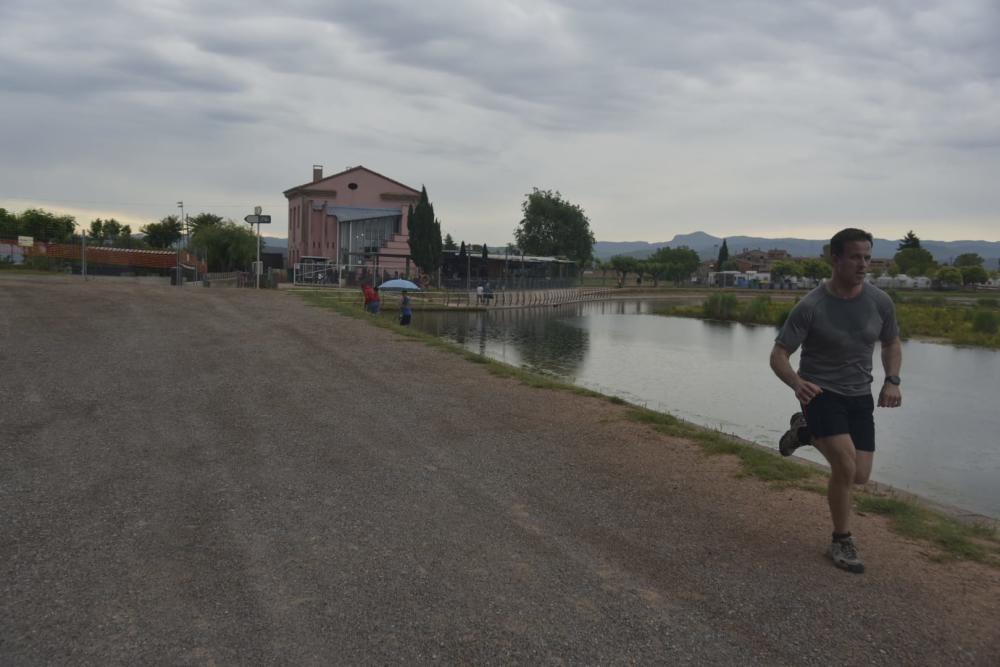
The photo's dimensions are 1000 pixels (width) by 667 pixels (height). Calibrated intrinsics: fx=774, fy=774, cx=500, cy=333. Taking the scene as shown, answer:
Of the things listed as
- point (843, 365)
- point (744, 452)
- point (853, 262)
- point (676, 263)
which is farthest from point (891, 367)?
point (676, 263)

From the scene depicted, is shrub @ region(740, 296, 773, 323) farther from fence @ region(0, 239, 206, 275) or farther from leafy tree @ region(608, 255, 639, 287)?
leafy tree @ region(608, 255, 639, 287)

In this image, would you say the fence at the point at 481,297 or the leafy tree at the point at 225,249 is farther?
the leafy tree at the point at 225,249

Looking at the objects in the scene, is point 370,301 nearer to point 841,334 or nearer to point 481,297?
point 841,334

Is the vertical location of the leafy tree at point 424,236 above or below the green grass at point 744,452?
above

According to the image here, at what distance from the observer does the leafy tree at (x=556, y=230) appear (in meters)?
113

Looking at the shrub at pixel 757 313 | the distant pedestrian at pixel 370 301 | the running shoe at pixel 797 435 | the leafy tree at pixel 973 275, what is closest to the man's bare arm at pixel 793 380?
Result: the running shoe at pixel 797 435

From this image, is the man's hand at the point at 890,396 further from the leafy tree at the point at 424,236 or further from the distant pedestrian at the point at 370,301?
the leafy tree at the point at 424,236

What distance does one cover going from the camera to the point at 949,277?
122625 mm

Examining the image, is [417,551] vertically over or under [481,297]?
over

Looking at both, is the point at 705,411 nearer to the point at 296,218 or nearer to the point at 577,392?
the point at 577,392

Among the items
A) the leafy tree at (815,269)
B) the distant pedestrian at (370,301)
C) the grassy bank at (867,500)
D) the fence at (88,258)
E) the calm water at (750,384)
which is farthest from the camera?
the leafy tree at (815,269)

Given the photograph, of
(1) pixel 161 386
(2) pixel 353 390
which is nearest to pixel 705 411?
(2) pixel 353 390

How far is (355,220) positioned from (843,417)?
57.1 meters

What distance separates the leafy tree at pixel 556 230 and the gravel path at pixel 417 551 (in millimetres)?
104302
